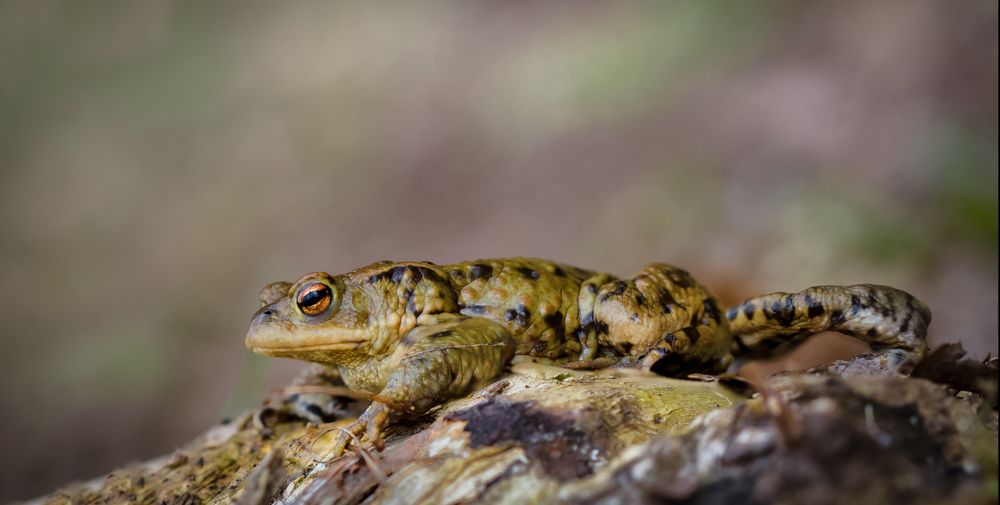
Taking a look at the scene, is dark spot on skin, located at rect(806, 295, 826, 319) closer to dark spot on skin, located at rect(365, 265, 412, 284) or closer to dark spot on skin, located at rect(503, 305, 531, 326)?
dark spot on skin, located at rect(503, 305, 531, 326)

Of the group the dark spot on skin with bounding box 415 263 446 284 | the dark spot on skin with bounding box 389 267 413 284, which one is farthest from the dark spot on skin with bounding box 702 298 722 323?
the dark spot on skin with bounding box 389 267 413 284

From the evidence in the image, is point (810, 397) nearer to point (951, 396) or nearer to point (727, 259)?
point (951, 396)

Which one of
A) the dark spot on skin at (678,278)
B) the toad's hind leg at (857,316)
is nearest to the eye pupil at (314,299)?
the dark spot on skin at (678,278)

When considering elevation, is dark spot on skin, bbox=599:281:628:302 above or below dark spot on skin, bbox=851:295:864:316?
above

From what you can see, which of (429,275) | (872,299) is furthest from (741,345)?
(429,275)

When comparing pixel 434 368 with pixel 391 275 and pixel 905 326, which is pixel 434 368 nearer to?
pixel 391 275

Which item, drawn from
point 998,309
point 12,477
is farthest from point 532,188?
point 12,477
